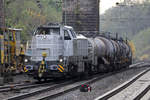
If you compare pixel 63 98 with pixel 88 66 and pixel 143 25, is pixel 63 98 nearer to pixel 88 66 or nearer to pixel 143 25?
pixel 88 66

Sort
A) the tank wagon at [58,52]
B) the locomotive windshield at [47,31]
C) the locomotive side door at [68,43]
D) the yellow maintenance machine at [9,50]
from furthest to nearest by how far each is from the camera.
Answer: the yellow maintenance machine at [9,50] → the locomotive windshield at [47,31] → the locomotive side door at [68,43] → the tank wagon at [58,52]

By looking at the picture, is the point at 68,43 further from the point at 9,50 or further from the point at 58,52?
the point at 9,50

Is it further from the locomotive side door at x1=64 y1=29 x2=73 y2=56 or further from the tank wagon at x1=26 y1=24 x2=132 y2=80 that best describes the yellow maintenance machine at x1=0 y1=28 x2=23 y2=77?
the locomotive side door at x1=64 y1=29 x2=73 y2=56

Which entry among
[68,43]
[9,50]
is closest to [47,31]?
[68,43]

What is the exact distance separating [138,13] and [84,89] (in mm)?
81799

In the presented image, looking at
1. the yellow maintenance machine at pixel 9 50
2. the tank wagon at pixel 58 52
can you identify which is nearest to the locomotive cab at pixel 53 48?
the tank wagon at pixel 58 52

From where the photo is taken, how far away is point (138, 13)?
92312 millimetres

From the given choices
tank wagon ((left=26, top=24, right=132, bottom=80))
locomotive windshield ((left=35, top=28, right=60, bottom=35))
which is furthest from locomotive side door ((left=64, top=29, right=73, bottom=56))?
locomotive windshield ((left=35, top=28, right=60, bottom=35))

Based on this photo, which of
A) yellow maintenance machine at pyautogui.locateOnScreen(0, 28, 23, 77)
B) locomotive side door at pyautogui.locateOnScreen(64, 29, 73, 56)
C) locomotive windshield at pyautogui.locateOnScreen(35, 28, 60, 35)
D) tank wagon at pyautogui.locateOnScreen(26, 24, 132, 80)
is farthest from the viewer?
yellow maintenance machine at pyautogui.locateOnScreen(0, 28, 23, 77)

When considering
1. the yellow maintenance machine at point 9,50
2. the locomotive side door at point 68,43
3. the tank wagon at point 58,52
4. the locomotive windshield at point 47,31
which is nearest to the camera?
the tank wagon at point 58,52

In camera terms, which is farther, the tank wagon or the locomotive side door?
the locomotive side door

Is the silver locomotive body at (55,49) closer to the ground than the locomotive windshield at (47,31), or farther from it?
closer to the ground

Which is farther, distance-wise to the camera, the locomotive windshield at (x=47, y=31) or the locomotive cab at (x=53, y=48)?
the locomotive windshield at (x=47, y=31)

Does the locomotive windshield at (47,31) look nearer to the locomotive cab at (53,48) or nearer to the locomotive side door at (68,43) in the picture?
the locomotive cab at (53,48)
